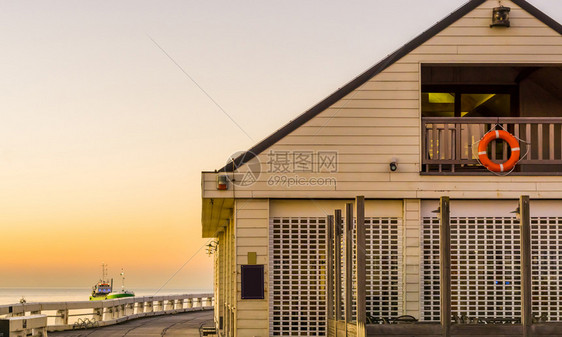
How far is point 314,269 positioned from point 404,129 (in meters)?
3.21

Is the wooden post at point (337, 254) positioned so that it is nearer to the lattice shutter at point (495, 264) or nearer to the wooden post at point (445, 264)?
the lattice shutter at point (495, 264)

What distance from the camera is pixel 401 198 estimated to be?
1561 centimetres

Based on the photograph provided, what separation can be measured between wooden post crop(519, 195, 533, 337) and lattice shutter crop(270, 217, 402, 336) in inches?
171

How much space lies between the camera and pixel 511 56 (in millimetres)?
15820

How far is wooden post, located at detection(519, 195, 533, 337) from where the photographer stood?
1141 centimetres

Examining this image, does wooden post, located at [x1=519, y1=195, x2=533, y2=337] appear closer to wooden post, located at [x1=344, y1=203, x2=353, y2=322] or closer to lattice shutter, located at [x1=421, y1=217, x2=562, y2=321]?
wooden post, located at [x1=344, y1=203, x2=353, y2=322]

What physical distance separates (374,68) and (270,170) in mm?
2810

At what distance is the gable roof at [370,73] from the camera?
15.4m

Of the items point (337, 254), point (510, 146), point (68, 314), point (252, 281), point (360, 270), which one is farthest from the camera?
point (68, 314)

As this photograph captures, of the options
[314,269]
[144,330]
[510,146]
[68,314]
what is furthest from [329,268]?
[68,314]

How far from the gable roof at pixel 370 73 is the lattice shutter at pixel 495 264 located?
2945 mm

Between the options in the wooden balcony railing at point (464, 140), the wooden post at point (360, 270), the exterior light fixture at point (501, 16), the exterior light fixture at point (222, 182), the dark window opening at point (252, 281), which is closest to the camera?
the wooden post at point (360, 270)

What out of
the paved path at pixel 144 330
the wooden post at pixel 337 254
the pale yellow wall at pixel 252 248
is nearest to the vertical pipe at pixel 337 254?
the wooden post at pixel 337 254

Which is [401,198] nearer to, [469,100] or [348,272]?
[348,272]
